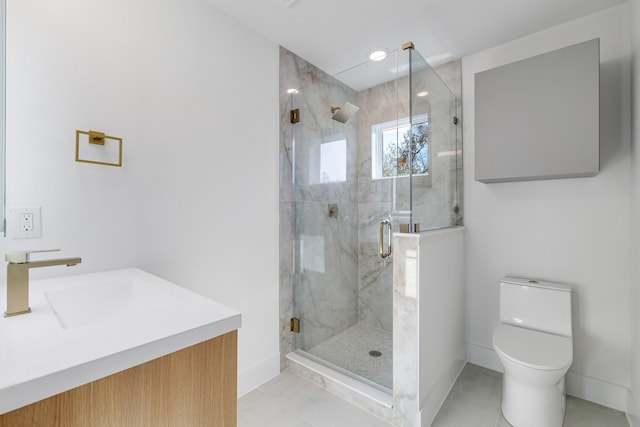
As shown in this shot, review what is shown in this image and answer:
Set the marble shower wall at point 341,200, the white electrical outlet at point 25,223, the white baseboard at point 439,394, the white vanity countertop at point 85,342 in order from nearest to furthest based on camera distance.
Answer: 1. the white vanity countertop at point 85,342
2. the white electrical outlet at point 25,223
3. the white baseboard at point 439,394
4. the marble shower wall at point 341,200

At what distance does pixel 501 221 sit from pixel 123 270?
97.1 inches

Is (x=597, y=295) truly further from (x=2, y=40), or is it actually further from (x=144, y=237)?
(x=2, y=40)

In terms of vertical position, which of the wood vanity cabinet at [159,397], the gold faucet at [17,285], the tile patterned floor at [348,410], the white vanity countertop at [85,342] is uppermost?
the gold faucet at [17,285]

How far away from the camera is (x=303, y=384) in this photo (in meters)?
2.01

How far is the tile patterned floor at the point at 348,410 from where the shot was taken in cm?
165

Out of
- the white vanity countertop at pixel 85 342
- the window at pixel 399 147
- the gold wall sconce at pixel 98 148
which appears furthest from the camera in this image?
the window at pixel 399 147

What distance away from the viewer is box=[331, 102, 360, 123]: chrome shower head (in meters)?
2.44

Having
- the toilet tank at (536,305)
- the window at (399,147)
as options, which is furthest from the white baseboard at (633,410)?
the window at (399,147)

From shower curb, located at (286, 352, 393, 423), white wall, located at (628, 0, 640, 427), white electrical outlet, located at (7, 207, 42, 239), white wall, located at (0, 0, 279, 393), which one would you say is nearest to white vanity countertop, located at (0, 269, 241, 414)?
white electrical outlet, located at (7, 207, 42, 239)

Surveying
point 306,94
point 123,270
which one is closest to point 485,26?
point 306,94

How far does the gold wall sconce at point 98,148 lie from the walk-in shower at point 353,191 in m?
1.06

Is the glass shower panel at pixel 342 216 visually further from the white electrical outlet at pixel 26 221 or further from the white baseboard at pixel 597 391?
the white electrical outlet at pixel 26 221

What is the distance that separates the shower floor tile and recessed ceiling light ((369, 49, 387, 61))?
2234 millimetres

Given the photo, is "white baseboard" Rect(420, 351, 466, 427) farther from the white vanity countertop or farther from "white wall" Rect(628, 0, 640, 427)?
the white vanity countertop
